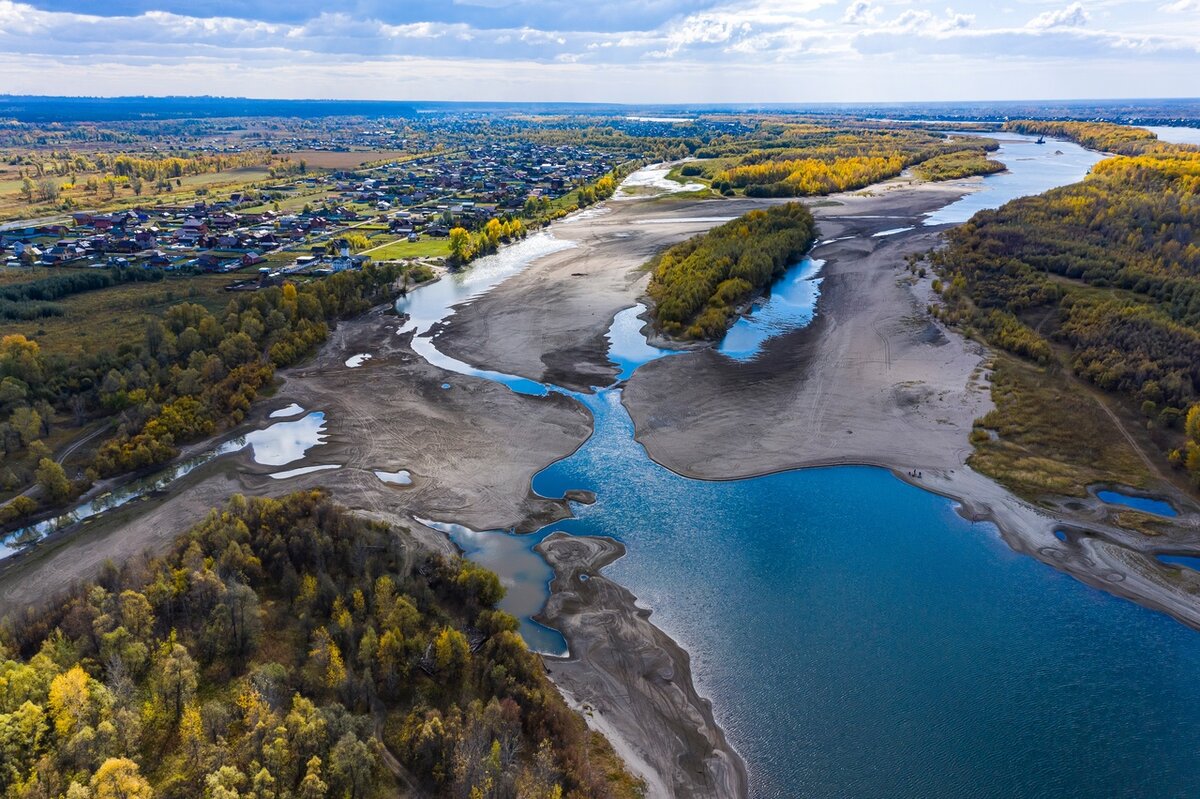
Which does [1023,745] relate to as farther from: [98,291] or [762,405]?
[98,291]

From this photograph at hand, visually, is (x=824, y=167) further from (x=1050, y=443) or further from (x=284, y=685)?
(x=284, y=685)

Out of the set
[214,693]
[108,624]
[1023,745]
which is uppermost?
[108,624]

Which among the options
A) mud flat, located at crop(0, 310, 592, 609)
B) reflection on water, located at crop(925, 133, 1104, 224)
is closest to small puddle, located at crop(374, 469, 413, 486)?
mud flat, located at crop(0, 310, 592, 609)

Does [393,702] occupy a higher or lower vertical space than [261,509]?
lower

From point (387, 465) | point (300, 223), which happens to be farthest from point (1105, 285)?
point (300, 223)

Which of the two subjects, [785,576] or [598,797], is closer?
[598,797]

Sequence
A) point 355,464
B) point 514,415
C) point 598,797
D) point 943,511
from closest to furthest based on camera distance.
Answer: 1. point 598,797
2. point 943,511
3. point 355,464
4. point 514,415

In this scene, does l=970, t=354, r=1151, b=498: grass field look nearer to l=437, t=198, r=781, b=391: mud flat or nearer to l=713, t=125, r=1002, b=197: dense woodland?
l=437, t=198, r=781, b=391: mud flat

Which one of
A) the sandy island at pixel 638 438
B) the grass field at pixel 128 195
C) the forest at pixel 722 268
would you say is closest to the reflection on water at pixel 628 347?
the sandy island at pixel 638 438

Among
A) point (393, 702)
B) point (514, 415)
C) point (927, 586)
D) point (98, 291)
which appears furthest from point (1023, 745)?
point (98, 291)
